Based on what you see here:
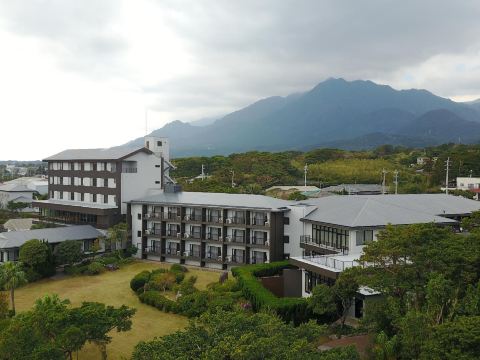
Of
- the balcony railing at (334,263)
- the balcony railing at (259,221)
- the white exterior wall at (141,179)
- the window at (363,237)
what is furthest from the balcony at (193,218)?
the window at (363,237)

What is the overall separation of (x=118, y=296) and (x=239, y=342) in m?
21.4

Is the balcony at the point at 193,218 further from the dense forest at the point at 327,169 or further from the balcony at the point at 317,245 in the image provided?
the dense forest at the point at 327,169

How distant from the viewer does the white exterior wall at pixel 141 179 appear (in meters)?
48.0

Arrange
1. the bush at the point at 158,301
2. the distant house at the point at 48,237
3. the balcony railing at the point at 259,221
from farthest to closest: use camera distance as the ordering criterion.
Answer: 1. the distant house at the point at 48,237
2. the balcony railing at the point at 259,221
3. the bush at the point at 158,301

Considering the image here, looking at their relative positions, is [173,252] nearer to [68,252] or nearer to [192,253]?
[192,253]

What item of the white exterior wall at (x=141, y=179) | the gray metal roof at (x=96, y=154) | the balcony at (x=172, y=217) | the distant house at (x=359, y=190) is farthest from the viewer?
the distant house at (x=359, y=190)

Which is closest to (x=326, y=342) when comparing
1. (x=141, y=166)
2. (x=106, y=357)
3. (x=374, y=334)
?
(x=374, y=334)

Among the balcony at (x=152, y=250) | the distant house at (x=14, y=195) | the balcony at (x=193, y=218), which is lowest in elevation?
the balcony at (x=152, y=250)

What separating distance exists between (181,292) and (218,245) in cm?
922

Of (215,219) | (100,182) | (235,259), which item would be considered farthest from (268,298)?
(100,182)

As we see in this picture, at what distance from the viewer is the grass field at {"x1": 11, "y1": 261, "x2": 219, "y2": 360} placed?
2405cm

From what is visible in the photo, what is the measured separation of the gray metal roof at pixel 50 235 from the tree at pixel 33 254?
2700 millimetres

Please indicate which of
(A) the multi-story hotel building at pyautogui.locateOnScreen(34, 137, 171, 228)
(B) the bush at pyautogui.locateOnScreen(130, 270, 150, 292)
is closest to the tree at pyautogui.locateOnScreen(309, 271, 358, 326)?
(B) the bush at pyautogui.locateOnScreen(130, 270, 150, 292)

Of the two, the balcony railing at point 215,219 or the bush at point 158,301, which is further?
the balcony railing at point 215,219
